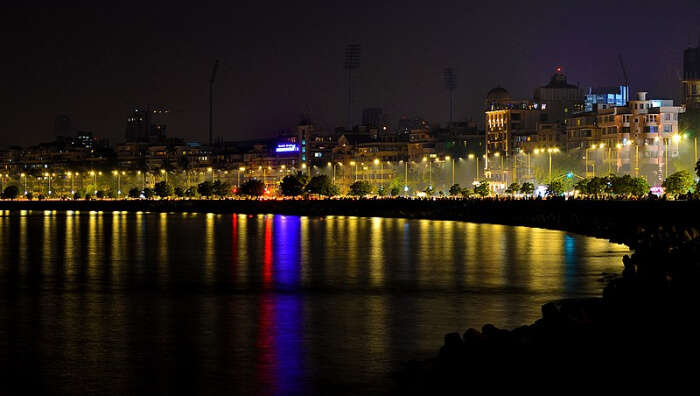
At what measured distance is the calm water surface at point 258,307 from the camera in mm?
16172

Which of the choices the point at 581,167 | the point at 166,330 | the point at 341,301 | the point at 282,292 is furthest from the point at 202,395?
the point at 581,167

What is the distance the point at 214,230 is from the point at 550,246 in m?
26.8

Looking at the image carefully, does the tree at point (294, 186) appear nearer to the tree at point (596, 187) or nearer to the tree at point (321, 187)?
the tree at point (321, 187)

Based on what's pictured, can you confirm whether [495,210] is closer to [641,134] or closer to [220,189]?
[641,134]

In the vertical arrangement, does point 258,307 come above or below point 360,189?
below

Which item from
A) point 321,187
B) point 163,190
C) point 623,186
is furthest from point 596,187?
point 163,190

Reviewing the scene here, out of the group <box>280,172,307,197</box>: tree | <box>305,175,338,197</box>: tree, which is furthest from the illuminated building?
<box>280,172,307,197</box>: tree

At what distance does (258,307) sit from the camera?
24094 mm

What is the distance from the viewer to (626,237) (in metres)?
48.2

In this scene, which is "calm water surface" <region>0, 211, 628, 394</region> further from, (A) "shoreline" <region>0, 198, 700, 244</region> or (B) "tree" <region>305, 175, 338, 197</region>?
(B) "tree" <region>305, 175, 338, 197</region>

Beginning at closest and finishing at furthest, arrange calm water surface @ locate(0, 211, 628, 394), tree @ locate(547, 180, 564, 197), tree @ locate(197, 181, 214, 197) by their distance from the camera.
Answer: calm water surface @ locate(0, 211, 628, 394)
tree @ locate(547, 180, 564, 197)
tree @ locate(197, 181, 214, 197)

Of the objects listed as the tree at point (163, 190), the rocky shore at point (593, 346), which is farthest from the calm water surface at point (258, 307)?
the tree at point (163, 190)

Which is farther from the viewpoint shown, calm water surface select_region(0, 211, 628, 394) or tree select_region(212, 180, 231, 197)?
tree select_region(212, 180, 231, 197)

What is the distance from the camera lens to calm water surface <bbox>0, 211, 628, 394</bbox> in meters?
16.2
